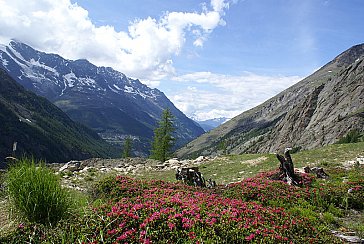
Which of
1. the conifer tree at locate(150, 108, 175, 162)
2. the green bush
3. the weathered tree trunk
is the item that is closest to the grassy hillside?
the green bush

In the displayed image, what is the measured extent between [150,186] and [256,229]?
684 centimetres

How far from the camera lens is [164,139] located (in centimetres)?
6062

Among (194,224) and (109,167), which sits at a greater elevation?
(109,167)

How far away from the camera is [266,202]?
13.4 metres

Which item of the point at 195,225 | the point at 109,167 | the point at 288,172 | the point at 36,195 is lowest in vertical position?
the point at 195,225

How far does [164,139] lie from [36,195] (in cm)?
5307

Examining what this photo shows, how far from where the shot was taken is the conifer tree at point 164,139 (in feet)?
200

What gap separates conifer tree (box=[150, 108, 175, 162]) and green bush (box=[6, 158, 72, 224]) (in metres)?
52.5

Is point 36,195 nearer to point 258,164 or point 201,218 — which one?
point 201,218

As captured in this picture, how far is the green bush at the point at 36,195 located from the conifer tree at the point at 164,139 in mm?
52474

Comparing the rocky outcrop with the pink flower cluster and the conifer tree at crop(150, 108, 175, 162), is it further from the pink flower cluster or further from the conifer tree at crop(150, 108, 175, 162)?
the conifer tree at crop(150, 108, 175, 162)

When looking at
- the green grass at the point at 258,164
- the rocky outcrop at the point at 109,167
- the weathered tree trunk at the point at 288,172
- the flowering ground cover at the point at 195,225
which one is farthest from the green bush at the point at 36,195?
the rocky outcrop at the point at 109,167

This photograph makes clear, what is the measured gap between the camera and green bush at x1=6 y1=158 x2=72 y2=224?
764cm

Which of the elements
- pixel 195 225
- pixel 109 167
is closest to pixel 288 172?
pixel 195 225
